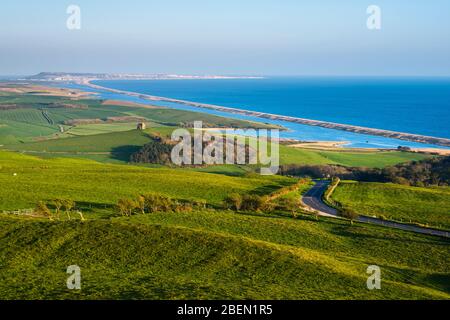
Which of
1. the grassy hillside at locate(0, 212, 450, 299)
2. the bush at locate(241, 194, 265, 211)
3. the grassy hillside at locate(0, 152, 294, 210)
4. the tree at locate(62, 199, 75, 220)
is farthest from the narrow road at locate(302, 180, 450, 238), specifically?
the tree at locate(62, 199, 75, 220)

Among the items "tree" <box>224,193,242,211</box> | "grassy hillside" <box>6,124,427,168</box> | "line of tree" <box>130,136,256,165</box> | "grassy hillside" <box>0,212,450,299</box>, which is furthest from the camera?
"grassy hillside" <box>6,124,427,168</box>

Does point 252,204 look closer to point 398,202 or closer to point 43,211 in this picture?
point 43,211

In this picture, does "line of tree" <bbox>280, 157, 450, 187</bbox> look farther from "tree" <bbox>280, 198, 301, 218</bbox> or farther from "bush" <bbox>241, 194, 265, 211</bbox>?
"bush" <bbox>241, 194, 265, 211</bbox>

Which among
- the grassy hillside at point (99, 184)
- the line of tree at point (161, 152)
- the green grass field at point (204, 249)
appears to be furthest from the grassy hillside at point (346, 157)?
the green grass field at point (204, 249)

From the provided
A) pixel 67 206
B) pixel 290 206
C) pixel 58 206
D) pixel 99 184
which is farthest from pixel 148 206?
pixel 290 206
